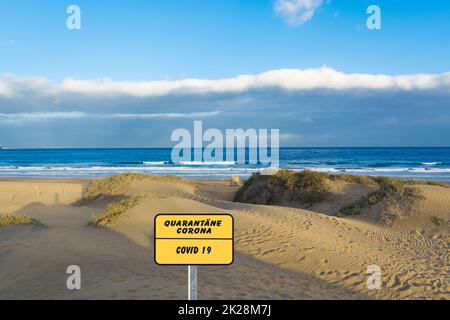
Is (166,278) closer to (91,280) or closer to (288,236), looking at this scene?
(91,280)

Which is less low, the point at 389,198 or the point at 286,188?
the point at 389,198

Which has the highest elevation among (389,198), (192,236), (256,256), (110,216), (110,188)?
(192,236)

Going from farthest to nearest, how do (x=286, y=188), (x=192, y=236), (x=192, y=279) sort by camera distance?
(x=286, y=188)
(x=192, y=279)
(x=192, y=236)

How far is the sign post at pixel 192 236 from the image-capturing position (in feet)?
12.2

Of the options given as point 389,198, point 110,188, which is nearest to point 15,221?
point 110,188

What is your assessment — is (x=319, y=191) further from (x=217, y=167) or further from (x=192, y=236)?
(x=217, y=167)

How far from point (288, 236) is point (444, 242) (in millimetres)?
5503

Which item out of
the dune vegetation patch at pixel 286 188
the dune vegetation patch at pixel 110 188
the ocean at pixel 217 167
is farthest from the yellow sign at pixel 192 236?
the ocean at pixel 217 167

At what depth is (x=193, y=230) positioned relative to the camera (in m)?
3.74

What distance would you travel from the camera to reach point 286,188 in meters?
21.5

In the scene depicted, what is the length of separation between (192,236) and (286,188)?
59.8 ft

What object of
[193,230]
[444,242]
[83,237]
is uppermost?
[193,230]

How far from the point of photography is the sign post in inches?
146
